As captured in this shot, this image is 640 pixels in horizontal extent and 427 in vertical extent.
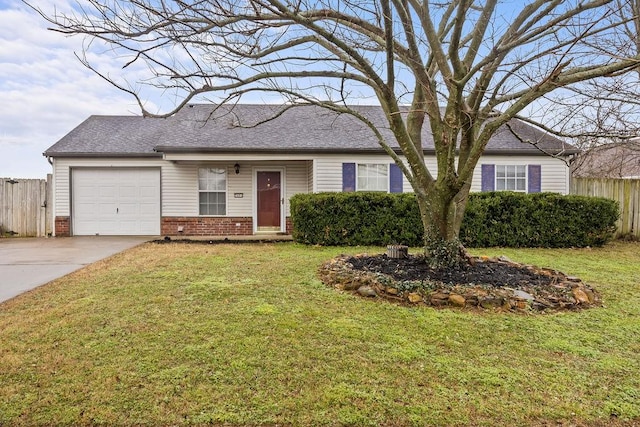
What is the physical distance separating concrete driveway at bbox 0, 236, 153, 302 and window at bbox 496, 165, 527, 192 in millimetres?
11183

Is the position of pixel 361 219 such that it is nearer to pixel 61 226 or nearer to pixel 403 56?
pixel 403 56

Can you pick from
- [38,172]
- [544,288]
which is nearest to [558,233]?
[544,288]

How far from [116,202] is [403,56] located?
1063 cm

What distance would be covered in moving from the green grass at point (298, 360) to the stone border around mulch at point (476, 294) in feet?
0.76

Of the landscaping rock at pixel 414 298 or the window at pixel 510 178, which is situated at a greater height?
the window at pixel 510 178

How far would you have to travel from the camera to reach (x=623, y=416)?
7.86 feet

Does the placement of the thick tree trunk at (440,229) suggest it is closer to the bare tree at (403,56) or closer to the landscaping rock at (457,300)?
the bare tree at (403,56)

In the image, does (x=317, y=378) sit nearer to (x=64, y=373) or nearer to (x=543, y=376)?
(x=543, y=376)

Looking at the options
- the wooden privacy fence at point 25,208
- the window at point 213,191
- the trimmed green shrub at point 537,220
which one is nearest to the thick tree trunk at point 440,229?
the trimmed green shrub at point 537,220

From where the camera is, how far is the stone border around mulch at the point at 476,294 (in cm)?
455

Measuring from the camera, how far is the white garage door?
12320 millimetres

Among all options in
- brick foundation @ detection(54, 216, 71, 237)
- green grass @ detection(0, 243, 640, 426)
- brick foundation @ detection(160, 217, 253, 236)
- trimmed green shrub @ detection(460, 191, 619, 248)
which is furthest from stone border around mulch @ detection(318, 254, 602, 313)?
brick foundation @ detection(54, 216, 71, 237)

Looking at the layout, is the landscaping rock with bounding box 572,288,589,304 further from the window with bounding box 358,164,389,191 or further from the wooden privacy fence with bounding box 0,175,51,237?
the wooden privacy fence with bounding box 0,175,51,237

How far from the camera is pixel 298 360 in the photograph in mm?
3066
